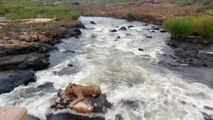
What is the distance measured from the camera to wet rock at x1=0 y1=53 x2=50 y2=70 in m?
17.5

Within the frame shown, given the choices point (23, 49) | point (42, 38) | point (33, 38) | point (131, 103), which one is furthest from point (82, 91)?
point (42, 38)

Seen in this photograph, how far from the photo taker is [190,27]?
2519 centimetres

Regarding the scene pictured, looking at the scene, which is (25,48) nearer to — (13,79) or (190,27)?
(13,79)

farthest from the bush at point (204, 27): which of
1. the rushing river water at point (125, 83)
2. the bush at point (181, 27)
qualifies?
the rushing river water at point (125, 83)

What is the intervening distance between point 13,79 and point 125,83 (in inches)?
227

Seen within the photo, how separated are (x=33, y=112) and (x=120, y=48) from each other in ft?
41.7

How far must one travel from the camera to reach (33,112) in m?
11.7

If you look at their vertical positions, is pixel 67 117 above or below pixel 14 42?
below

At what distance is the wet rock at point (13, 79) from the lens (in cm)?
1444

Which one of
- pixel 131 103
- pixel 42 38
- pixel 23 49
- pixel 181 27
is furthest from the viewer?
pixel 181 27

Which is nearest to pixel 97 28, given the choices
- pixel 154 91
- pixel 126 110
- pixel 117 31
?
pixel 117 31

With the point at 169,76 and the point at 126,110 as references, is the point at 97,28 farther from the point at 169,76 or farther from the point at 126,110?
the point at 126,110

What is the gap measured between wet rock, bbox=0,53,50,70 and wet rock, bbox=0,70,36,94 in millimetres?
811

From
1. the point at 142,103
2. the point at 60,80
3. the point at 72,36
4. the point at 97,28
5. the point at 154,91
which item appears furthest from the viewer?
the point at 97,28
